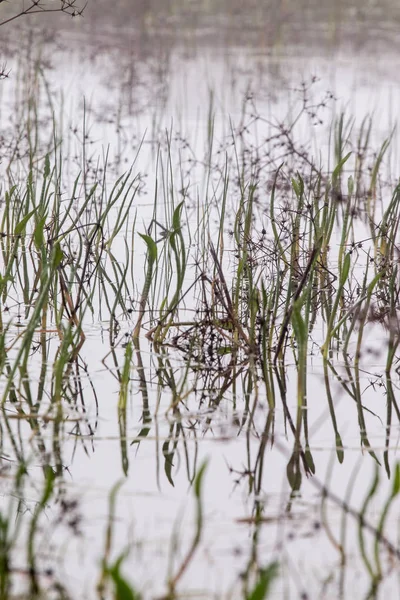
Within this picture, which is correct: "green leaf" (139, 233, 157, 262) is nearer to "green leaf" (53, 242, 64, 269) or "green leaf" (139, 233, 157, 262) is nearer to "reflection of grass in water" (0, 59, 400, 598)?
"reflection of grass in water" (0, 59, 400, 598)

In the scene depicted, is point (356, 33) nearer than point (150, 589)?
No

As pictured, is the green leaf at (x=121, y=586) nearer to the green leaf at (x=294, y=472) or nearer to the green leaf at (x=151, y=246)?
the green leaf at (x=294, y=472)

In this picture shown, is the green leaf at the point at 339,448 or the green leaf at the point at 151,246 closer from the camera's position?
the green leaf at the point at 339,448

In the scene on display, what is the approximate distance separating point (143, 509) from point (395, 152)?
4335 millimetres

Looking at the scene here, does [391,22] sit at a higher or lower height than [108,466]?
higher

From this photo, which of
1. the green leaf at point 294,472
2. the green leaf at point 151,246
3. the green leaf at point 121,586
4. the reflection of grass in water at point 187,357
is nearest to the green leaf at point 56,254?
the reflection of grass in water at point 187,357

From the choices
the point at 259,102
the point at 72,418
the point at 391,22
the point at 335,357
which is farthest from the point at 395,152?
the point at 391,22

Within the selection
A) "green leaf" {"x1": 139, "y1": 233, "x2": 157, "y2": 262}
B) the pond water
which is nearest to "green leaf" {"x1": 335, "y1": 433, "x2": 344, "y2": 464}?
the pond water

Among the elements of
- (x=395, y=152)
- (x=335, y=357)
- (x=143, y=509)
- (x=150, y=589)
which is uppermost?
(x=395, y=152)

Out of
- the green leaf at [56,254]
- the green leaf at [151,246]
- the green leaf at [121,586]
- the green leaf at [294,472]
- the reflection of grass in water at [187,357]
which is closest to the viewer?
the green leaf at [121,586]

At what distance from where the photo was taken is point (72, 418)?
2.25 m

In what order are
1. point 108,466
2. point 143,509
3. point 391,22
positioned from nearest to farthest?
point 143,509 < point 108,466 < point 391,22

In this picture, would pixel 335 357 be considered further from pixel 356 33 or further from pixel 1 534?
pixel 356 33

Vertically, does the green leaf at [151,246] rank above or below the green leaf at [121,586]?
above
